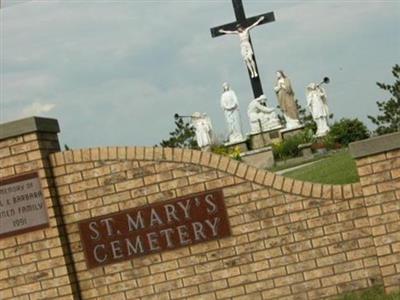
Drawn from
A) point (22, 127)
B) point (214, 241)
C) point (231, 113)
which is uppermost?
point (231, 113)

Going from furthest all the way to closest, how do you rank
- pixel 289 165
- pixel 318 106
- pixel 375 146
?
1. pixel 318 106
2. pixel 289 165
3. pixel 375 146

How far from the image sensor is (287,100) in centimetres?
3644

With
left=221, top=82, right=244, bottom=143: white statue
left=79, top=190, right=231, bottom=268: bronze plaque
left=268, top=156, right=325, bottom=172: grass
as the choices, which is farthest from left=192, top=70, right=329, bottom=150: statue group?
left=79, top=190, right=231, bottom=268: bronze plaque

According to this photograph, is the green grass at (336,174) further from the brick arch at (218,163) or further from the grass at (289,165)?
the grass at (289,165)

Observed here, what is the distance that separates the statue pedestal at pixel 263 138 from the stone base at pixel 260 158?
4223 millimetres

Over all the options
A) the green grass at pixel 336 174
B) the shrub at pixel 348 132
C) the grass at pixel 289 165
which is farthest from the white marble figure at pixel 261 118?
the green grass at pixel 336 174

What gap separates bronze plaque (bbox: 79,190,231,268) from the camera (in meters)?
10.3

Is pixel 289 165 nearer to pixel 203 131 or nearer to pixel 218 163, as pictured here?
pixel 203 131

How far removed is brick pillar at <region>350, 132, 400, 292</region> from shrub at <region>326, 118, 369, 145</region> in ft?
72.3

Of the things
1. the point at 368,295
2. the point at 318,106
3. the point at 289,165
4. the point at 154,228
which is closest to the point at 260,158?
the point at 289,165

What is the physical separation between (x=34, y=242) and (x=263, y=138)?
2634cm

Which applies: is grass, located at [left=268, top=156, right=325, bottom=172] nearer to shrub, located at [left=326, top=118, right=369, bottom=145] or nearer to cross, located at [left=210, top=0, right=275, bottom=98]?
shrub, located at [left=326, top=118, right=369, bottom=145]

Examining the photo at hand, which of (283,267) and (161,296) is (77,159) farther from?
(283,267)

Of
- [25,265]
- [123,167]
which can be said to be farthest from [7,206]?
[123,167]
